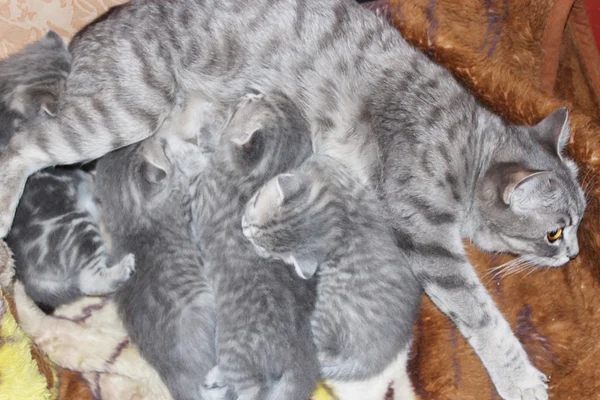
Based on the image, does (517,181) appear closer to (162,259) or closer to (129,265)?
(162,259)

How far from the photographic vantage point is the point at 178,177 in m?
2.41

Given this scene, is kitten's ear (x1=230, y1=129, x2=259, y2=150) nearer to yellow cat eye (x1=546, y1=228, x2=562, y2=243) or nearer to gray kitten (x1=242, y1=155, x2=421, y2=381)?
gray kitten (x1=242, y1=155, x2=421, y2=381)

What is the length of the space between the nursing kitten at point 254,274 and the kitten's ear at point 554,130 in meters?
0.85

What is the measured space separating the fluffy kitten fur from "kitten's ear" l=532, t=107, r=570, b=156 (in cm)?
152

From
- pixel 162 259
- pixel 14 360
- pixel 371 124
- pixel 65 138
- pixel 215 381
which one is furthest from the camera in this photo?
pixel 371 124

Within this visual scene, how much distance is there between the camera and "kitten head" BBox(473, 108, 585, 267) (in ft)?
6.97

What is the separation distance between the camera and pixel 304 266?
83.8 inches

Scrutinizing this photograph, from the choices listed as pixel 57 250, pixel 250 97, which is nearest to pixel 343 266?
pixel 250 97

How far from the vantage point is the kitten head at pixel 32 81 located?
Answer: 231 cm

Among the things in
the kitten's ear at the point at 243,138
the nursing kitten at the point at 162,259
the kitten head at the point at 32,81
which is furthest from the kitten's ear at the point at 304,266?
the kitten head at the point at 32,81

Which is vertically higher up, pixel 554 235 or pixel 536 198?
pixel 536 198

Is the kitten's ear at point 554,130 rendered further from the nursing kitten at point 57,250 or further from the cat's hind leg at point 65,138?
the nursing kitten at point 57,250

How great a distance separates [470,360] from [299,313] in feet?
2.26

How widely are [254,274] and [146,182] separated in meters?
0.53
